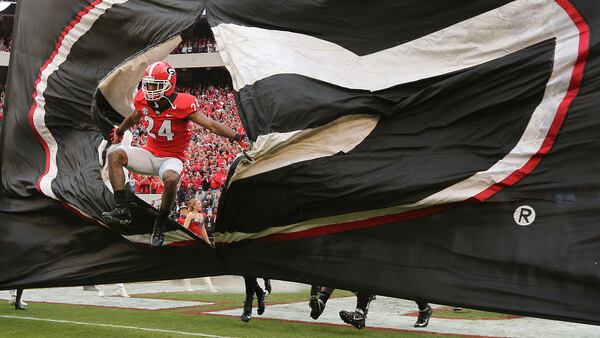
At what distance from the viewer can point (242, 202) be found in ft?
22.4

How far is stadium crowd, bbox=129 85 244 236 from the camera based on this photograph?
1833 centimetres

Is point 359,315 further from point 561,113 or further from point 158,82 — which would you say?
point 561,113

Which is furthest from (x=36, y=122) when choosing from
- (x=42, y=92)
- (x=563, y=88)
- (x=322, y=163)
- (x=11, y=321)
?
(x=563, y=88)

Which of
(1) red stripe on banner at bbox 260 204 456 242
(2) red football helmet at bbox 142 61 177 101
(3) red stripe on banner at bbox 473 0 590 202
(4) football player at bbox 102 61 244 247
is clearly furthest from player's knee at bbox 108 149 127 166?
(3) red stripe on banner at bbox 473 0 590 202

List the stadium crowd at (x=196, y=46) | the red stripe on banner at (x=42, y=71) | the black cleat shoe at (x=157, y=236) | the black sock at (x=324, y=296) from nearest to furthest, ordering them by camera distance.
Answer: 1. the black cleat shoe at (x=157, y=236)
2. the red stripe on banner at (x=42, y=71)
3. the black sock at (x=324, y=296)
4. the stadium crowd at (x=196, y=46)

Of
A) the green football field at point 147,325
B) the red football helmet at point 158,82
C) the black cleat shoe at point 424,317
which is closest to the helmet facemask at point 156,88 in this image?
the red football helmet at point 158,82

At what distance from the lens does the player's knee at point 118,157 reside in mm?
7414

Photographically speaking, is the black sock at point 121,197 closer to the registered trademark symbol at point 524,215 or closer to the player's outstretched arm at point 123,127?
the player's outstretched arm at point 123,127

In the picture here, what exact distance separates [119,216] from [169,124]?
90cm

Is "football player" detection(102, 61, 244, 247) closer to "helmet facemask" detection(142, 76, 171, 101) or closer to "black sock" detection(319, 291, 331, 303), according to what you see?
"helmet facemask" detection(142, 76, 171, 101)

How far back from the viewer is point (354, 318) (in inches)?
344

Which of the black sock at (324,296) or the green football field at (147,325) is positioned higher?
the black sock at (324,296)

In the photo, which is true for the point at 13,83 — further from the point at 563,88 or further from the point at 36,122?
the point at 563,88

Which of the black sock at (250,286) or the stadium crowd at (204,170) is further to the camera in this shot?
the stadium crowd at (204,170)
